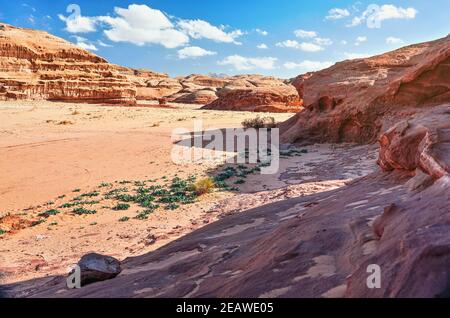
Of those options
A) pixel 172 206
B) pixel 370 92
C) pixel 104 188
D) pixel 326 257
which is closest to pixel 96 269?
pixel 326 257

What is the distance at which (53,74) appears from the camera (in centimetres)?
4512

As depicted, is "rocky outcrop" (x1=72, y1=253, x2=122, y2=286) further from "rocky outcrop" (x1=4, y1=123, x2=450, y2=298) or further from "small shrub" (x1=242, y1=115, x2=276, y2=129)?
"small shrub" (x1=242, y1=115, x2=276, y2=129)

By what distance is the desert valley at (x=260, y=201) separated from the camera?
2.93 m

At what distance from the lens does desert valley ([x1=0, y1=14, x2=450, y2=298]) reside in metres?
2.93

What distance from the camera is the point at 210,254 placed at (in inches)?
181

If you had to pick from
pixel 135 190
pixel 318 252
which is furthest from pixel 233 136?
pixel 318 252

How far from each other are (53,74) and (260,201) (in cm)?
4308

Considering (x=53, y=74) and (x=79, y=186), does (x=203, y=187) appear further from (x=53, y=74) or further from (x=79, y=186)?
(x=53, y=74)

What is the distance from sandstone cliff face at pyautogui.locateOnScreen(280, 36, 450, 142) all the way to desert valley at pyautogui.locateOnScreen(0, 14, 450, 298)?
57 millimetres

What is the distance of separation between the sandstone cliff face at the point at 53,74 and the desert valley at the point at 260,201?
69.4ft

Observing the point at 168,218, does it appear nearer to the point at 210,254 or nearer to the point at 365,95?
the point at 210,254

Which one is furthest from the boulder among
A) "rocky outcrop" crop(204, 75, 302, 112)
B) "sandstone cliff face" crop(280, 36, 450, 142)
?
"rocky outcrop" crop(204, 75, 302, 112)

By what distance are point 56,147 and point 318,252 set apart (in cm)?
1541

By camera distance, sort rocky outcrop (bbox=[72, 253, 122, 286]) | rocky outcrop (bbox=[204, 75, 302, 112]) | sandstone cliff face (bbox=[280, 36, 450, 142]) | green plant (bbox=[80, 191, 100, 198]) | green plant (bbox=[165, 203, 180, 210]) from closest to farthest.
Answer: rocky outcrop (bbox=[72, 253, 122, 286]), green plant (bbox=[165, 203, 180, 210]), green plant (bbox=[80, 191, 100, 198]), sandstone cliff face (bbox=[280, 36, 450, 142]), rocky outcrop (bbox=[204, 75, 302, 112])
